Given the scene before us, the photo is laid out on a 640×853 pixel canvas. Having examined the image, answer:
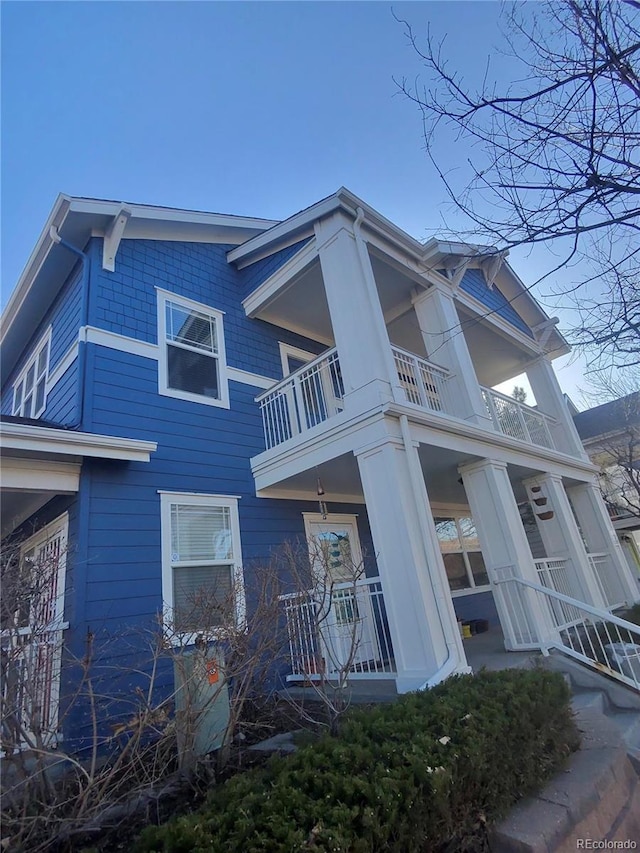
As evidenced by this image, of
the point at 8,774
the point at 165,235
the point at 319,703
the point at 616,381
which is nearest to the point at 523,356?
the point at 616,381

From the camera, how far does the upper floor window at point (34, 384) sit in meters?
7.85

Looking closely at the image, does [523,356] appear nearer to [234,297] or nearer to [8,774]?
[234,297]

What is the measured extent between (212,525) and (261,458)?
1304 mm

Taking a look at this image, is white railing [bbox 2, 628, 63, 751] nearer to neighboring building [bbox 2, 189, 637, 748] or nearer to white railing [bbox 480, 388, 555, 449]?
neighboring building [bbox 2, 189, 637, 748]

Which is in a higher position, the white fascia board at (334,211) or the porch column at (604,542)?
the white fascia board at (334,211)

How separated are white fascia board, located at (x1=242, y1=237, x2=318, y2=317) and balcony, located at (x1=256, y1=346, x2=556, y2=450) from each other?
60.0 inches

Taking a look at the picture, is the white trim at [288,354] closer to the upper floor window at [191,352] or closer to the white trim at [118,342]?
the upper floor window at [191,352]

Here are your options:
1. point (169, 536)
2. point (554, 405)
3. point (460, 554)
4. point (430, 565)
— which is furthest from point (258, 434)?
point (554, 405)

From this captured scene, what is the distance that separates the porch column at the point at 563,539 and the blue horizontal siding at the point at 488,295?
12.3 ft

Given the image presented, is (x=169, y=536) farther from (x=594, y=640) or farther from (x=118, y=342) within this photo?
(x=594, y=640)

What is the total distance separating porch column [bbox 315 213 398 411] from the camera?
229 inches

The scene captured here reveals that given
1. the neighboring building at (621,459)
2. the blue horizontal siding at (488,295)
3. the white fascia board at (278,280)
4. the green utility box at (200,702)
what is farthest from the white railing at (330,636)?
the neighboring building at (621,459)

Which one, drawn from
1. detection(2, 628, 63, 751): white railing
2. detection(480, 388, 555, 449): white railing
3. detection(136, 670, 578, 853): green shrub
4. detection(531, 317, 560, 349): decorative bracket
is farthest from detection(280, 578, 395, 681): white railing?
detection(531, 317, 560, 349): decorative bracket

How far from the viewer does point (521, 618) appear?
243 inches
